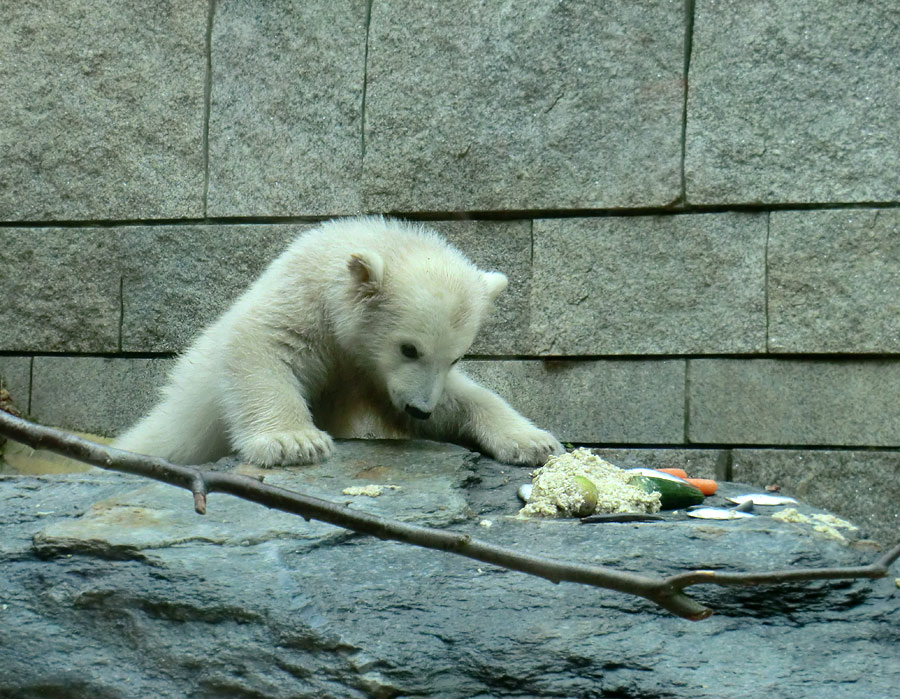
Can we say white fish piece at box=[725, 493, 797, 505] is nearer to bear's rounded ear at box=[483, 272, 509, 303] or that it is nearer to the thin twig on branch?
bear's rounded ear at box=[483, 272, 509, 303]

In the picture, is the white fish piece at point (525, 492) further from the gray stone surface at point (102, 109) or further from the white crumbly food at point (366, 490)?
the gray stone surface at point (102, 109)

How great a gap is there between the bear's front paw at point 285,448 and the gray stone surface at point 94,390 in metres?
3.25

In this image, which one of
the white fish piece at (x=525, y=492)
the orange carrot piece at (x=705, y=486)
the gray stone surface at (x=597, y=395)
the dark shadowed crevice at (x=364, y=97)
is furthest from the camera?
the dark shadowed crevice at (x=364, y=97)

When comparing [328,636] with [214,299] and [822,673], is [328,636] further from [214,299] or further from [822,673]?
[214,299]

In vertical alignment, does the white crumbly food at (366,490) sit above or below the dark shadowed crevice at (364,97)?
below

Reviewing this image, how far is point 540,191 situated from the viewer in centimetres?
645

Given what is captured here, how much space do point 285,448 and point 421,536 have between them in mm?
2495

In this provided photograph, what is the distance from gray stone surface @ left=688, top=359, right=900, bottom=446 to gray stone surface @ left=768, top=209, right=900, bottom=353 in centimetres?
14

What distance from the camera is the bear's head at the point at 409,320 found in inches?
169

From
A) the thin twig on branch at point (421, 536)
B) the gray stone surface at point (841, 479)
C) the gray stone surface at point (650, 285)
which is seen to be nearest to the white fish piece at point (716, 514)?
the thin twig on branch at point (421, 536)

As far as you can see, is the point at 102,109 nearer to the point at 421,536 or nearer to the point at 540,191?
the point at 540,191

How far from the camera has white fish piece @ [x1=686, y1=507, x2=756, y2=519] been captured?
3506 millimetres

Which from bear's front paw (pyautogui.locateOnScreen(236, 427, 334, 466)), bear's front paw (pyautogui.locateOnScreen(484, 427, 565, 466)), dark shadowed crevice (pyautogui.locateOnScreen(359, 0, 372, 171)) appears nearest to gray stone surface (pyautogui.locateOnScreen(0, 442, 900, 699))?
bear's front paw (pyautogui.locateOnScreen(236, 427, 334, 466))

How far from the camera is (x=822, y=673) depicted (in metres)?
2.53
